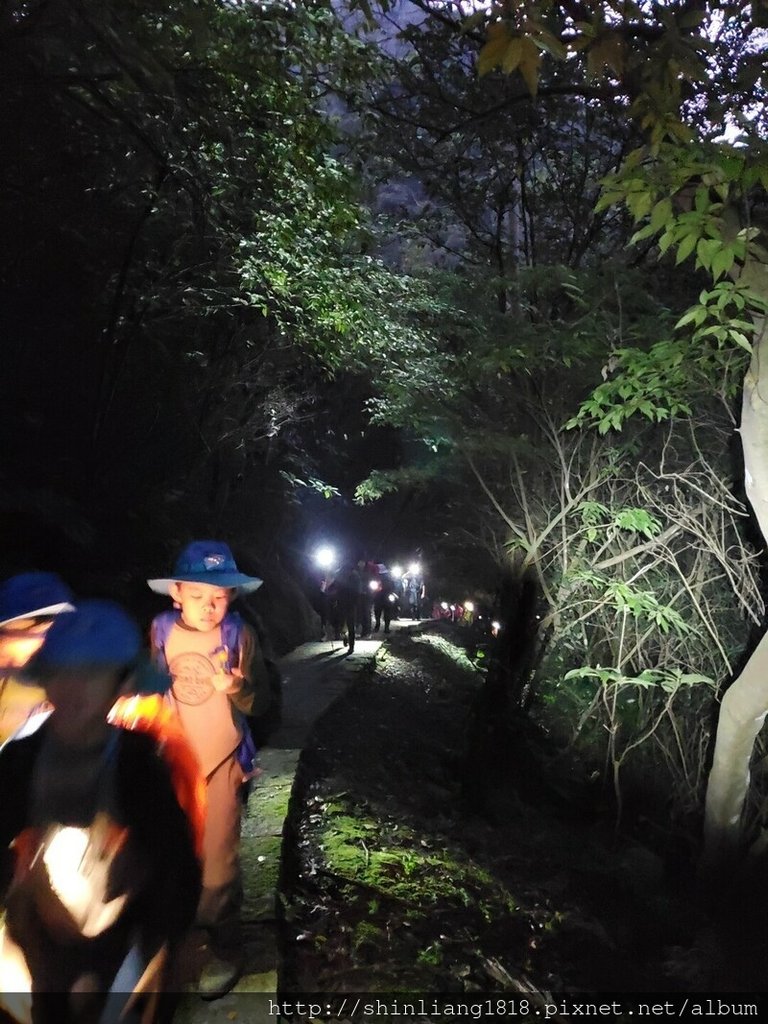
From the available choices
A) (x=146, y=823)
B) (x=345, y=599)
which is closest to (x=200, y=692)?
(x=146, y=823)

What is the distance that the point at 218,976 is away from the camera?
3.22 m

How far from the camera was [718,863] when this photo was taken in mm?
5957

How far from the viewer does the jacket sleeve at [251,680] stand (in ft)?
10.4

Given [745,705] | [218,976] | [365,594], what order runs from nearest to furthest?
1. [218,976]
2. [745,705]
3. [365,594]

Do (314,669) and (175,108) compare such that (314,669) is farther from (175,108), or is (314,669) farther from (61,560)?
(175,108)

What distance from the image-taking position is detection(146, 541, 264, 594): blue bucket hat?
3105mm

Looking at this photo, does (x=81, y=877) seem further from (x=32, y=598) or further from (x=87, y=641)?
(x=32, y=598)

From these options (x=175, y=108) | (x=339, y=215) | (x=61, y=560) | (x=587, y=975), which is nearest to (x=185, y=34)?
(x=175, y=108)

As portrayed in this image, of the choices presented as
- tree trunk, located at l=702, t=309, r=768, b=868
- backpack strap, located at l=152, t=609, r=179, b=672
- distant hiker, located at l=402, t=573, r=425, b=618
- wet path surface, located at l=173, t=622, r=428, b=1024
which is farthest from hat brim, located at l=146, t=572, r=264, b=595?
distant hiker, located at l=402, t=573, r=425, b=618

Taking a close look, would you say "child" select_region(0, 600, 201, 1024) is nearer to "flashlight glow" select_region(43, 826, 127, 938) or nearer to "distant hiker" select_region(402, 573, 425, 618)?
"flashlight glow" select_region(43, 826, 127, 938)

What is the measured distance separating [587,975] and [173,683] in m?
4.11

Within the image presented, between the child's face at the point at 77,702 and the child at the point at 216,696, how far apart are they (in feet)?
2.27

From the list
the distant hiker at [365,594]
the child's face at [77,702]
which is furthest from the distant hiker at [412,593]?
the child's face at [77,702]

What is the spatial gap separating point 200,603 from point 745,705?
430 centimetres
